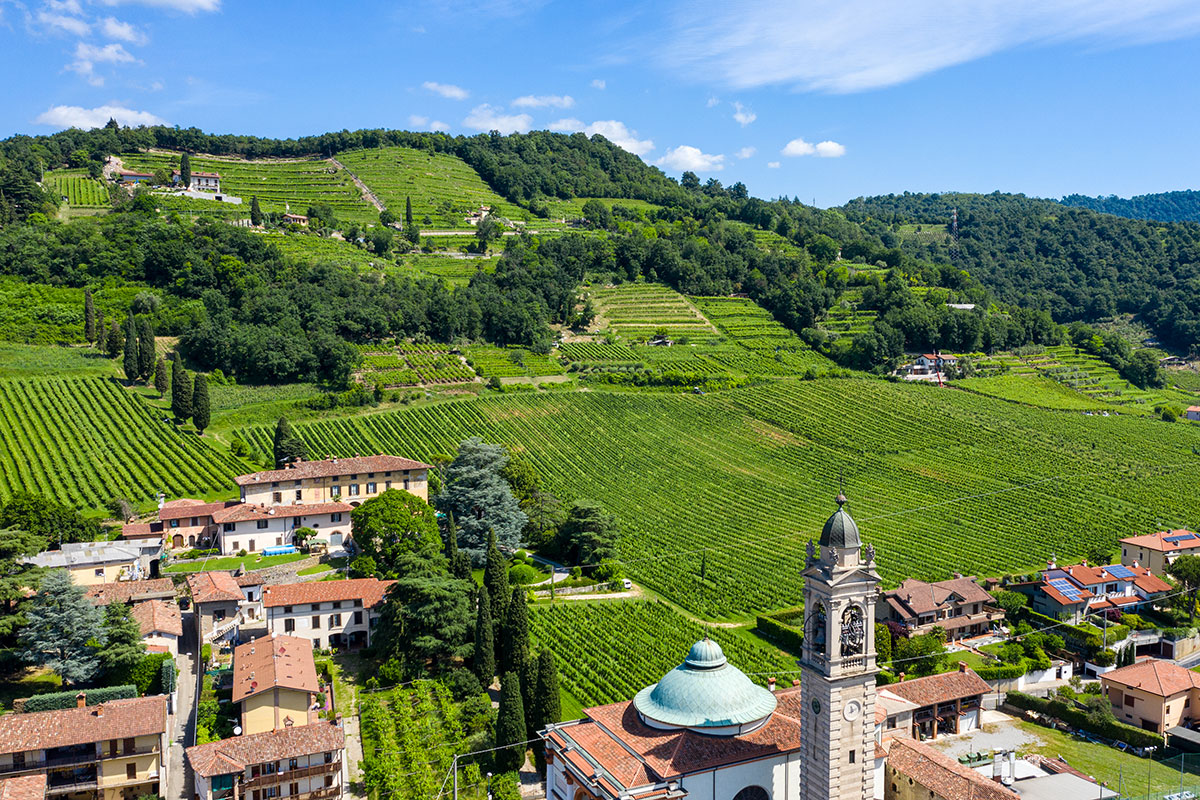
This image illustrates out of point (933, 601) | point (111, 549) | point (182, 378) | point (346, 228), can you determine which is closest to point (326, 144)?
point (346, 228)

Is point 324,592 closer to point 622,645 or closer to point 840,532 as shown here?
point 622,645

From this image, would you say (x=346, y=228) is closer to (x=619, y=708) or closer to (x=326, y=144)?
(x=326, y=144)

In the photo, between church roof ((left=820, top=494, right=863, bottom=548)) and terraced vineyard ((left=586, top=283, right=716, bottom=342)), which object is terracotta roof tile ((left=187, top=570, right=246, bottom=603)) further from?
terraced vineyard ((left=586, top=283, right=716, bottom=342))

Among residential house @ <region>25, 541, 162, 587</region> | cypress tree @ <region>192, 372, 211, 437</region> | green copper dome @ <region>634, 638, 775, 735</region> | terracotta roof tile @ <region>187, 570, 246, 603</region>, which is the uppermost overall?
cypress tree @ <region>192, 372, 211, 437</region>

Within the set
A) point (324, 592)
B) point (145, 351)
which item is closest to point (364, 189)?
point (145, 351)

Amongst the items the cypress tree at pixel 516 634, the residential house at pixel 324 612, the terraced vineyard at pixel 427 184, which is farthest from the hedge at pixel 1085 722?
the terraced vineyard at pixel 427 184

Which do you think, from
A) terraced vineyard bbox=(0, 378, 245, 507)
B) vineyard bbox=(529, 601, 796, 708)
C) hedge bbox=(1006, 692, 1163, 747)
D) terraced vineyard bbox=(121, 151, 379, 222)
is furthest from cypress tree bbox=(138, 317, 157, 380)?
hedge bbox=(1006, 692, 1163, 747)

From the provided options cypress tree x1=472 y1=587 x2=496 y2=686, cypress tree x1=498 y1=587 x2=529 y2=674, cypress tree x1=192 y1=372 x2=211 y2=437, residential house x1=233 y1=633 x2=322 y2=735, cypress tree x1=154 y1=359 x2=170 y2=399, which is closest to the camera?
residential house x1=233 y1=633 x2=322 y2=735

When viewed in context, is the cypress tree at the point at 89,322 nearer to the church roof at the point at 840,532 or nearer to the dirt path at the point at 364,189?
the dirt path at the point at 364,189
